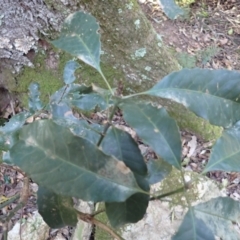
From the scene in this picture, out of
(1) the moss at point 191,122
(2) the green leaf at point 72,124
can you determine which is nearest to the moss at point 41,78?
(1) the moss at point 191,122

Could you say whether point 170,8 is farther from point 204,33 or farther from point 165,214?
point 204,33

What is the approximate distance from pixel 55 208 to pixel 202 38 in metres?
2.31

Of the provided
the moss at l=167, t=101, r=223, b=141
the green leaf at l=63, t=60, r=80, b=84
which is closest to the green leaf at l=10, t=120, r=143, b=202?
the green leaf at l=63, t=60, r=80, b=84

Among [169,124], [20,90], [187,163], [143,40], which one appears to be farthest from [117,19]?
[169,124]

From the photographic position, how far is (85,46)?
25.3 inches

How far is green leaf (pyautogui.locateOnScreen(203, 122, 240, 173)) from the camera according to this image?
0.55 meters

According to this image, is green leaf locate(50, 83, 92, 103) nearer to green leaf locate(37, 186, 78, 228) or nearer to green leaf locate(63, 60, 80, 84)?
green leaf locate(63, 60, 80, 84)

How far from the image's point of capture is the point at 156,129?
21.4 inches

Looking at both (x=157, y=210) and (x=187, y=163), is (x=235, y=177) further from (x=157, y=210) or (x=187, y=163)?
(x=157, y=210)

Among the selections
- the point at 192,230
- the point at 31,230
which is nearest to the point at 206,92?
the point at 192,230

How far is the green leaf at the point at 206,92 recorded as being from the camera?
559mm

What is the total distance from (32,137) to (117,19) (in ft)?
3.71

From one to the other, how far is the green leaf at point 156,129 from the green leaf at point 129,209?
0.07m

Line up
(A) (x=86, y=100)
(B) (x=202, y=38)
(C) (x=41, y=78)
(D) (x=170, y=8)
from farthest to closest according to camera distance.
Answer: (B) (x=202, y=38), (C) (x=41, y=78), (A) (x=86, y=100), (D) (x=170, y=8)
